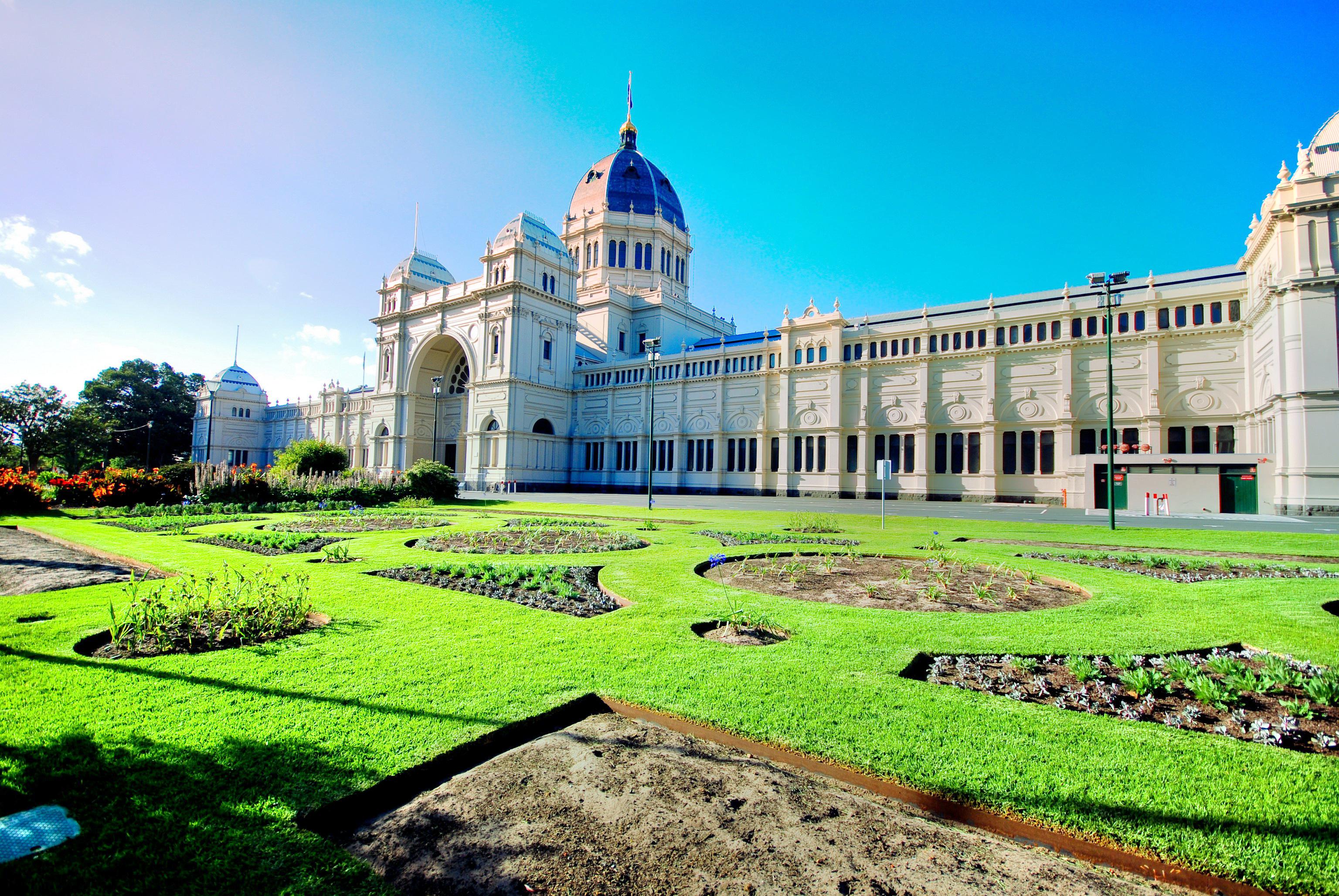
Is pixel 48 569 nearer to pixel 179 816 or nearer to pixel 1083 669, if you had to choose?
pixel 179 816

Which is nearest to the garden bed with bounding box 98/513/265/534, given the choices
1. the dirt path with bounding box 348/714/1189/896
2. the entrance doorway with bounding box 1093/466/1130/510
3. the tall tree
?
the dirt path with bounding box 348/714/1189/896

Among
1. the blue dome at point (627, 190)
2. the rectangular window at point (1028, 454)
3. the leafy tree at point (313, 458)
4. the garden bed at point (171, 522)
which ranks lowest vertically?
the garden bed at point (171, 522)

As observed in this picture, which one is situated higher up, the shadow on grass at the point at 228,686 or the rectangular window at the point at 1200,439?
the rectangular window at the point at 1200,439

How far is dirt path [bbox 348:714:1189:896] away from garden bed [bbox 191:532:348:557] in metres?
11.0

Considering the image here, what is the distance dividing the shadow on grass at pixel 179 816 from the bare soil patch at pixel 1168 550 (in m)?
15.5

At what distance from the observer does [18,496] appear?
65.8 ft

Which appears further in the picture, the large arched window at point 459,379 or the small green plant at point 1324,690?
the large arched window at point 459,379

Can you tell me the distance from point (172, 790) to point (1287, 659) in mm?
8871

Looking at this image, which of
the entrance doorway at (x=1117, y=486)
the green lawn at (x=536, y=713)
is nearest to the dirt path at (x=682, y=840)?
the green lawn at (x=536, y=713)

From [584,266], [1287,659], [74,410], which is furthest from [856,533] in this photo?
[74,410]

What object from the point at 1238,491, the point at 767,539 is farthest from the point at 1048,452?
the point at 767,539

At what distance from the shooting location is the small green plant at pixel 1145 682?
4.87 meters

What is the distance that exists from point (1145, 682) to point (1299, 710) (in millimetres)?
946

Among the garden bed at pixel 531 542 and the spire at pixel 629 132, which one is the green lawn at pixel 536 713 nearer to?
the garden bed at pixel 531 542
